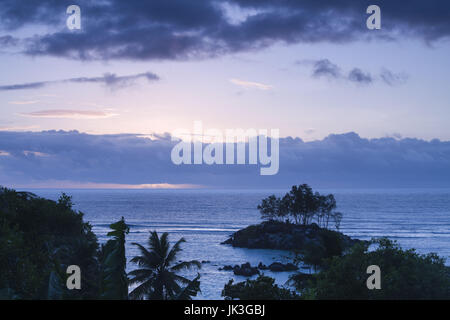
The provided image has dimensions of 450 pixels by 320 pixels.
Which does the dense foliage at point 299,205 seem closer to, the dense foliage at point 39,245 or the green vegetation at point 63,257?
the green vegetation at point 63,257

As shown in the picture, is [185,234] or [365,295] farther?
[185,234]

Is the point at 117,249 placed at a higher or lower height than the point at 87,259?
higher

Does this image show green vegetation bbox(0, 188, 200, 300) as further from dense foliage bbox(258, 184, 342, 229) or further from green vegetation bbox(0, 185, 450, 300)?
dense foliage bbox(258, 184, 342, 229)

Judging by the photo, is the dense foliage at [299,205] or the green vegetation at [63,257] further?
the dense foliage at [299,205]

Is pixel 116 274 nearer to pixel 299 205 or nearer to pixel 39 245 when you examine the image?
pixel 39 245

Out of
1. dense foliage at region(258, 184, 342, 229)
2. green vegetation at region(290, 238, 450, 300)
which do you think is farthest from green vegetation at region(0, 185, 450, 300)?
dense foliage at region(258, 184, 342, 229)

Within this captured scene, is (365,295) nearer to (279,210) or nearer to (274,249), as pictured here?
(274,249)

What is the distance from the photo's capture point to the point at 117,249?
14523 mm

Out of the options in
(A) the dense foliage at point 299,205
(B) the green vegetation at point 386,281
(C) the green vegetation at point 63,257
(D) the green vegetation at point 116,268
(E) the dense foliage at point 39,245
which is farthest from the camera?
(A) the dense foliage at point 299,205

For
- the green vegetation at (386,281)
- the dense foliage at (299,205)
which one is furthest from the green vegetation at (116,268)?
the dense foliage at (299,205)

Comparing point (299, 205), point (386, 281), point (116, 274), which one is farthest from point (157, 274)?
point (299, 205)
